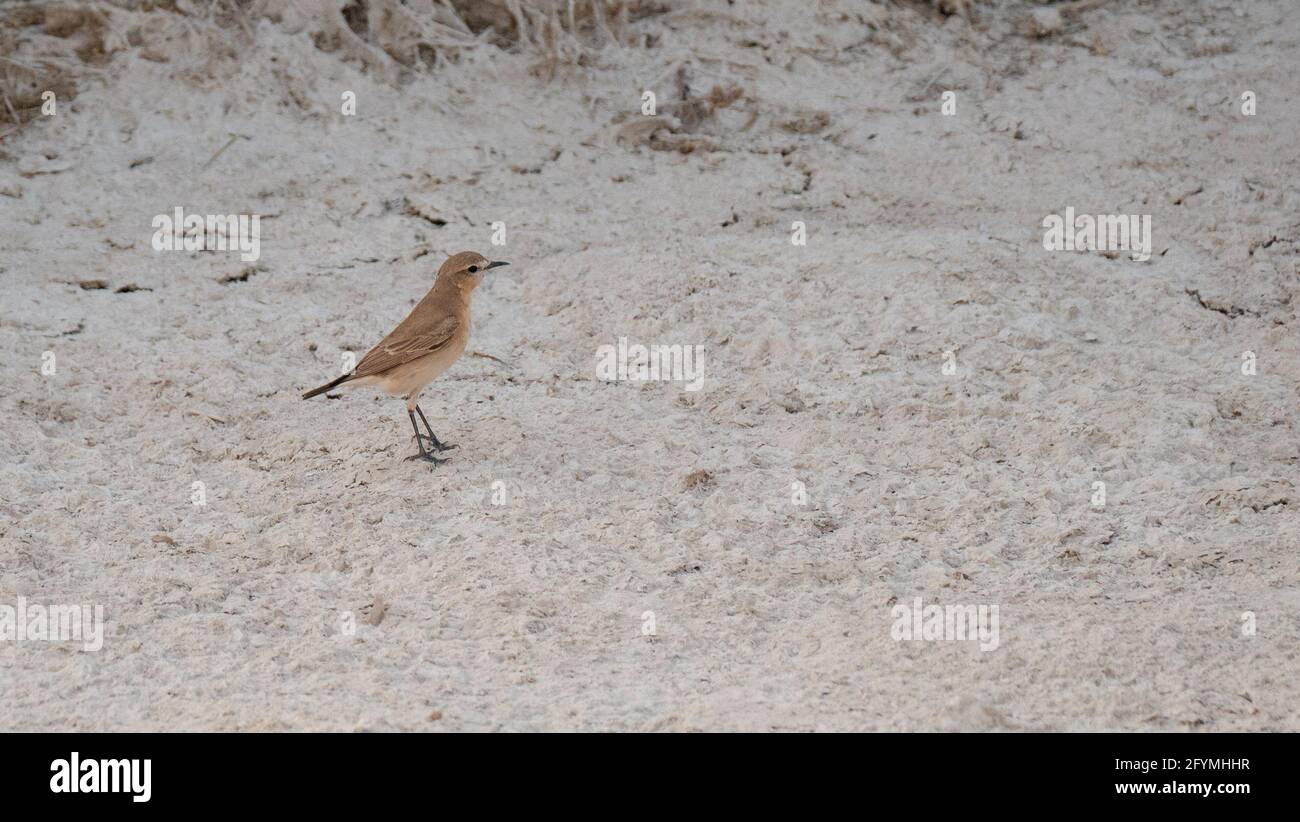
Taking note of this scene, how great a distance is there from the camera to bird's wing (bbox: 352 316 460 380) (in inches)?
211

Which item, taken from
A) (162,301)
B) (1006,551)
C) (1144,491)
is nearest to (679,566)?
(1006,551)

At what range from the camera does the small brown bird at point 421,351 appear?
211 inches

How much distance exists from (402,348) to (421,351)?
0.07m

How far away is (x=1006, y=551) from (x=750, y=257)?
7.82 feet

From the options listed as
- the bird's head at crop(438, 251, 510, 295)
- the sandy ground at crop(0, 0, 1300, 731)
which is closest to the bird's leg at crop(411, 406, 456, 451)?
the sandy ground at crop(0, 0, 1300, 731)

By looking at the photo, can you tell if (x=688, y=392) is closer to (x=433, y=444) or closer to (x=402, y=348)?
(x=433, y=444)

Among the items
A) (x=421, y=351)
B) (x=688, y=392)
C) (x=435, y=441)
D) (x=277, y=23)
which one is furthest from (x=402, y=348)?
(x=277, y=23)

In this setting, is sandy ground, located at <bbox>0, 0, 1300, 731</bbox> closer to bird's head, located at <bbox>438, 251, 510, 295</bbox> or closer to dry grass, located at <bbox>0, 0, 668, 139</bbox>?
dry grass, located at <bbox>0, 0, 668, 139</bbox>

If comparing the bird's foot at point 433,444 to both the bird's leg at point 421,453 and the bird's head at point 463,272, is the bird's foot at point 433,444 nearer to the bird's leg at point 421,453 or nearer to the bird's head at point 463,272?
the bird's leg at point 421,453

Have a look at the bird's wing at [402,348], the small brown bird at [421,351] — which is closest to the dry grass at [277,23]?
the small brown bird at [421,351]

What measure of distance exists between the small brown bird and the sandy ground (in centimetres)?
27

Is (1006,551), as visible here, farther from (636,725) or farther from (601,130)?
(601,130)

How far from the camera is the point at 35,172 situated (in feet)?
24.0

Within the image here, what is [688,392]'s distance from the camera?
5.99m
